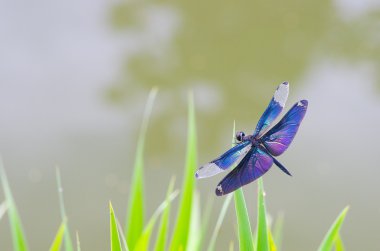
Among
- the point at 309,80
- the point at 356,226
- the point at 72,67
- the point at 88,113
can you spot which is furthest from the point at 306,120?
the point at 72,67

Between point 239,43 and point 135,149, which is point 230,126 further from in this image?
point 239,43

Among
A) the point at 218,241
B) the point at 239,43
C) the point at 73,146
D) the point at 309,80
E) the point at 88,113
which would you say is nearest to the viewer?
the point at 218,241

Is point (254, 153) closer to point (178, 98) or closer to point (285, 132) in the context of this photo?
point (285, 132)

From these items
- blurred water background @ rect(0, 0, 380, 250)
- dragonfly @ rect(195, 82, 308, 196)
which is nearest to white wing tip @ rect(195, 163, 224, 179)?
dragonfly @ rect(195, 82, 308, 196)

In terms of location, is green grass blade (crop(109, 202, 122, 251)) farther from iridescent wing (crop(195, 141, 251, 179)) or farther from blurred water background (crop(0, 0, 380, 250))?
blurred water background (crop(0, 0, 380, 250))

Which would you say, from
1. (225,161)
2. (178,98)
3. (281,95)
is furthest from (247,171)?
(178,98)

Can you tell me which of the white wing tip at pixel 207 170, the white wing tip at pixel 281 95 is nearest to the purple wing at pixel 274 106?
the white wing tip at pixel 281 95
